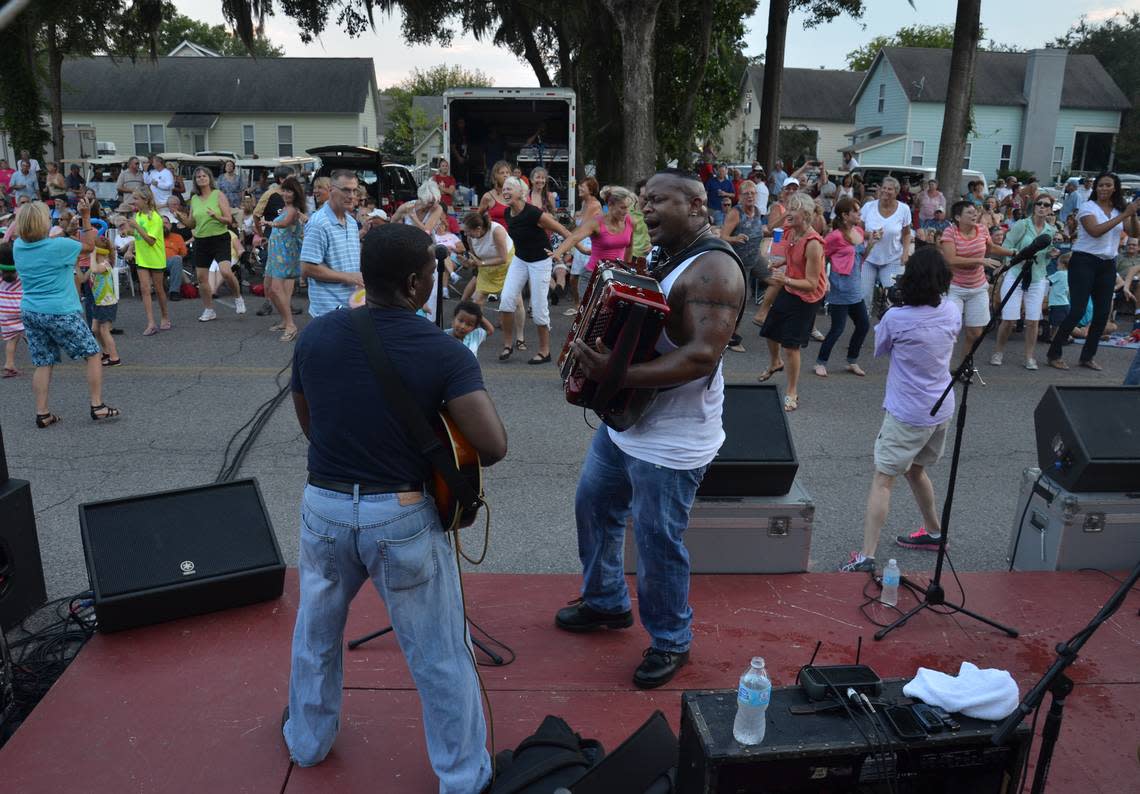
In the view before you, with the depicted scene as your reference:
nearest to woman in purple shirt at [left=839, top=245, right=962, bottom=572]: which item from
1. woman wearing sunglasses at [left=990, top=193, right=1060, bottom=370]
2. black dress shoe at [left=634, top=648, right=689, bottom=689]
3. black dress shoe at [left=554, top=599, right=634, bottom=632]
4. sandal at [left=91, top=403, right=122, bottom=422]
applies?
black dress shoe at [left=554, top=599, right=634, bottom=632]

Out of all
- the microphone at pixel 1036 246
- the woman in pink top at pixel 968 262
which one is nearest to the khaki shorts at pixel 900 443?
the microphone at pixel 1036 246

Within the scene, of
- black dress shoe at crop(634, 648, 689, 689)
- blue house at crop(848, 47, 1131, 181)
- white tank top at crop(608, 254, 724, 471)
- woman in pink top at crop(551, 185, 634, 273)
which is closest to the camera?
white tank top at crop(608, 254, 724, 471)

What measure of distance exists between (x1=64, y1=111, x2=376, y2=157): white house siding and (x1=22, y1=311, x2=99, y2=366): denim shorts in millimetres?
40999

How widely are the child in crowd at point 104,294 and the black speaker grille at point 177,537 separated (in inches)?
214

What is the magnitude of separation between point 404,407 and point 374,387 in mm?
103

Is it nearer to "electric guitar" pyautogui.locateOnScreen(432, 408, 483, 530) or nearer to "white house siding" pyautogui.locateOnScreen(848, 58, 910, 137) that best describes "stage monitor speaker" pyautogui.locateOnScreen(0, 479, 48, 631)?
"electric guitar" pyautogui.locateOnScreen(432, 408, 483, 530)

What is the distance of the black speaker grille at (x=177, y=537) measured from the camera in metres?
3.90

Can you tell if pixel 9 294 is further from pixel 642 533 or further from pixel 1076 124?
pixel 1076 124

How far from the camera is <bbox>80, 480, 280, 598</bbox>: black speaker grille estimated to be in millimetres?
3900

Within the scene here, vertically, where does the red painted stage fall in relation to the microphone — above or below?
below

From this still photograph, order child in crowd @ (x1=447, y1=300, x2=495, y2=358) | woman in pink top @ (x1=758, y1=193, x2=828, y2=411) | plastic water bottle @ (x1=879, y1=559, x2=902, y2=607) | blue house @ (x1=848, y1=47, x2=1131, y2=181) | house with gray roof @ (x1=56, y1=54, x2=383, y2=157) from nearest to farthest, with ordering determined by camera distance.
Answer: plastic water bottle @ (x1=879, y1=559, x2=902, y2=607) < child in crowd @ (x1=447, y1=300, x2=495, y2=358) < woman in pink top @ (x1=758, y1=193, x2=828, y2=411) < house with gray roof @ (x1=56, y1=54, x2=383, y2=157) < blue house @ (x1=848, y1=47, x2=1131, y2=181)

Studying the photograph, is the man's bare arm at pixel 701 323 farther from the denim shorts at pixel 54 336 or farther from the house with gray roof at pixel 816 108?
the house with gray roof at pixel 816 108

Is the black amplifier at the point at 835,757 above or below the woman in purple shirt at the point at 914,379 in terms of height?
below

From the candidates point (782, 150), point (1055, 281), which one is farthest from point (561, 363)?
point (782, 150)
